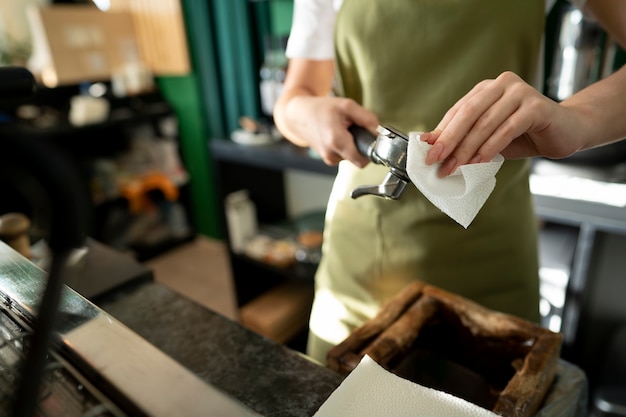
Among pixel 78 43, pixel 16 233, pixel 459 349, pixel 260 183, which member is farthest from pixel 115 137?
Result: pixel 459 349

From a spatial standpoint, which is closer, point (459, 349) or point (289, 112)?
point (459, 349)

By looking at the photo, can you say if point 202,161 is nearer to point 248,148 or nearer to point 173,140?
point 173,140

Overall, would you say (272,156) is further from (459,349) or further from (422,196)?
(459,349)

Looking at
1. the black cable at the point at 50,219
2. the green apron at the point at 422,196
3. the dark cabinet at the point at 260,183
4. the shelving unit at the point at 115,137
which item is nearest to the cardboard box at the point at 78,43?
the shelving unit at the point at 115,137

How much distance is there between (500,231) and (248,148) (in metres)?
1.23

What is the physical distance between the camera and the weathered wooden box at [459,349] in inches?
19.8

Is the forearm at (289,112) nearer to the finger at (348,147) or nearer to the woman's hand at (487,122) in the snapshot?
the finger at (348,147)

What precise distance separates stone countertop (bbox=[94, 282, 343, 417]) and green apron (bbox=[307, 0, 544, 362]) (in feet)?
0.87

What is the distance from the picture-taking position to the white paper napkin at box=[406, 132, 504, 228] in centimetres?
46

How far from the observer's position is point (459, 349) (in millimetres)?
652

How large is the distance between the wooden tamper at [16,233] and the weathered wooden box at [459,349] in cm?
59

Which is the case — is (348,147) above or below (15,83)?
below

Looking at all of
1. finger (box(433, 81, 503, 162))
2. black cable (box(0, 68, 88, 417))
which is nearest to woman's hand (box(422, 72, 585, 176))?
finger (box(433, 81, 503, 162))

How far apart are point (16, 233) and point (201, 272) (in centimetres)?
196
